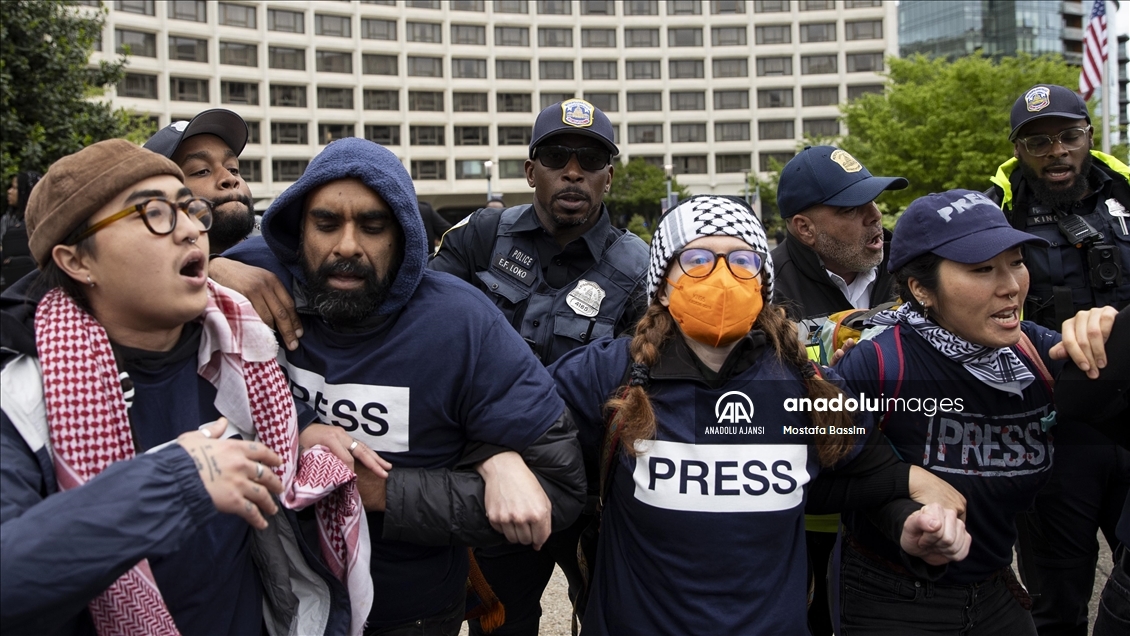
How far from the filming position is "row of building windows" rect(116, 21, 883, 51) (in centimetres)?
6153

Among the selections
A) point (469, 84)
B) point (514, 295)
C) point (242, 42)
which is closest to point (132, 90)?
point (242, 42)

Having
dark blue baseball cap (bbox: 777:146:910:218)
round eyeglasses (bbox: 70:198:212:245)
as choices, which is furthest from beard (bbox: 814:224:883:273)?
round eyeglasses (bbox: 70:198:212:245)

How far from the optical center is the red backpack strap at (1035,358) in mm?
2932

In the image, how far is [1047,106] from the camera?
4723 mm

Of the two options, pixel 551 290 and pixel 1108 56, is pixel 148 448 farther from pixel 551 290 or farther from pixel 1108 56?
pixel 1108 56

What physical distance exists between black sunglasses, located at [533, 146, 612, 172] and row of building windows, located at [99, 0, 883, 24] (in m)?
55.0

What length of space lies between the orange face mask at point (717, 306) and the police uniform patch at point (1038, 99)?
9.62ft

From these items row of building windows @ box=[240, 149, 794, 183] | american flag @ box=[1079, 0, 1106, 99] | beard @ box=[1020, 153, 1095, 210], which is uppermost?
row of building windows @ box=[240, 149, 794, 183]

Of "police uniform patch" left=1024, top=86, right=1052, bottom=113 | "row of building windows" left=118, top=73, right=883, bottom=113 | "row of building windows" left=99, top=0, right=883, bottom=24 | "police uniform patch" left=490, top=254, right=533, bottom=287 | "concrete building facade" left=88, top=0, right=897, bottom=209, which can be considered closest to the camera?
"police uniform patch" left=490, top=254, right=533, bottom=287

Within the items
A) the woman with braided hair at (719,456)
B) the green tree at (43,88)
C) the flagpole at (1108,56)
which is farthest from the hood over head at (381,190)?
the flagpole at (1108,56)

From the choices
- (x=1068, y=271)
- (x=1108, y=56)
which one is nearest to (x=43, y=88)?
(x=1068, y=271)

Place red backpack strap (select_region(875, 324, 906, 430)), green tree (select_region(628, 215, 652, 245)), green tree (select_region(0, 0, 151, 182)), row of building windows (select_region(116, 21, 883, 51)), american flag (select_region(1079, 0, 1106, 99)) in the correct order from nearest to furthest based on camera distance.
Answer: red backpack strap (select_region(875, 324, 906, 430))
green tree (select_region(0, 0, 151, 182))
american flag (select_region(1079, 0, 1106, 99))
green tree (select_region(628, 215, 652, 245))
row of building windows (select_region(116, 21, 883, 51))

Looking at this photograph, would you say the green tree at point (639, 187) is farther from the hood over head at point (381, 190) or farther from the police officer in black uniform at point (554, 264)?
the hood over head at point (381, 190)

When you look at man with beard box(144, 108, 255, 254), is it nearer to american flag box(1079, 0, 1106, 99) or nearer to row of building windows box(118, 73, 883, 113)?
american flag box(1079, 0, 1106, 99)
